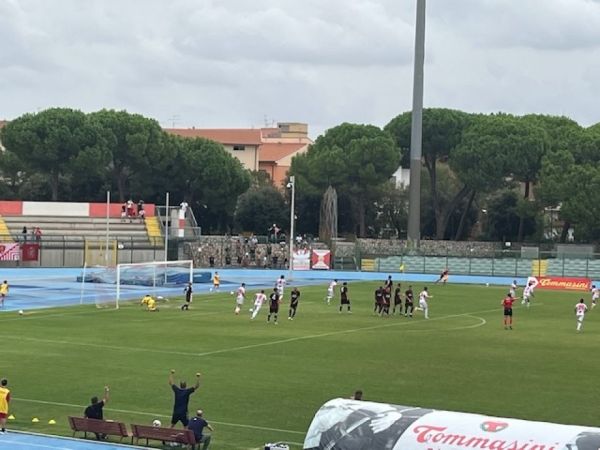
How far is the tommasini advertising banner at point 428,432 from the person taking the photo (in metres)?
17.7

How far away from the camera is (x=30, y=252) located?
88188 mm

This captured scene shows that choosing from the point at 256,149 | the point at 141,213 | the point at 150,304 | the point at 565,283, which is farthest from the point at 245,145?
the point at 150,304

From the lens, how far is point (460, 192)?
11638 cm

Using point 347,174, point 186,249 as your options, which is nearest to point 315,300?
point 186,249

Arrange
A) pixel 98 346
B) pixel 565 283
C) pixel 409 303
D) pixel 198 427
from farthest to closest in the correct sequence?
pixel 565 283 → pixel 409 303 → pixel 98 346 → pixel 198 427

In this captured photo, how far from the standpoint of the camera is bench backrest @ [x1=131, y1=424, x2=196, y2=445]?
2405 cm

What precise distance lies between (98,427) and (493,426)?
10584 mm

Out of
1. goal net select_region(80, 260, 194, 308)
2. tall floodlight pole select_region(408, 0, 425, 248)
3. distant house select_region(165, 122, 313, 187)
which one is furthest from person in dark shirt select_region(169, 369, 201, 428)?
distant house select_region(165, 122, 313, 187)

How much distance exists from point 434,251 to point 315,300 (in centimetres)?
4094

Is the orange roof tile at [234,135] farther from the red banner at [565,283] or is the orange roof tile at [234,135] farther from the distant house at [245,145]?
the red banner at [565,283]

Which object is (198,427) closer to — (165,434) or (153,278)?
(165,434)

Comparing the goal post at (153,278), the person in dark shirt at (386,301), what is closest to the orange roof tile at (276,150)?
the goal post at (153,278)

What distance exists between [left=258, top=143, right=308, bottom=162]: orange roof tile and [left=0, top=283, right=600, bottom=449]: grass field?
346 ft

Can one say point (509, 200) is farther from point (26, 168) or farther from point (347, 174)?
point (26, 168)
